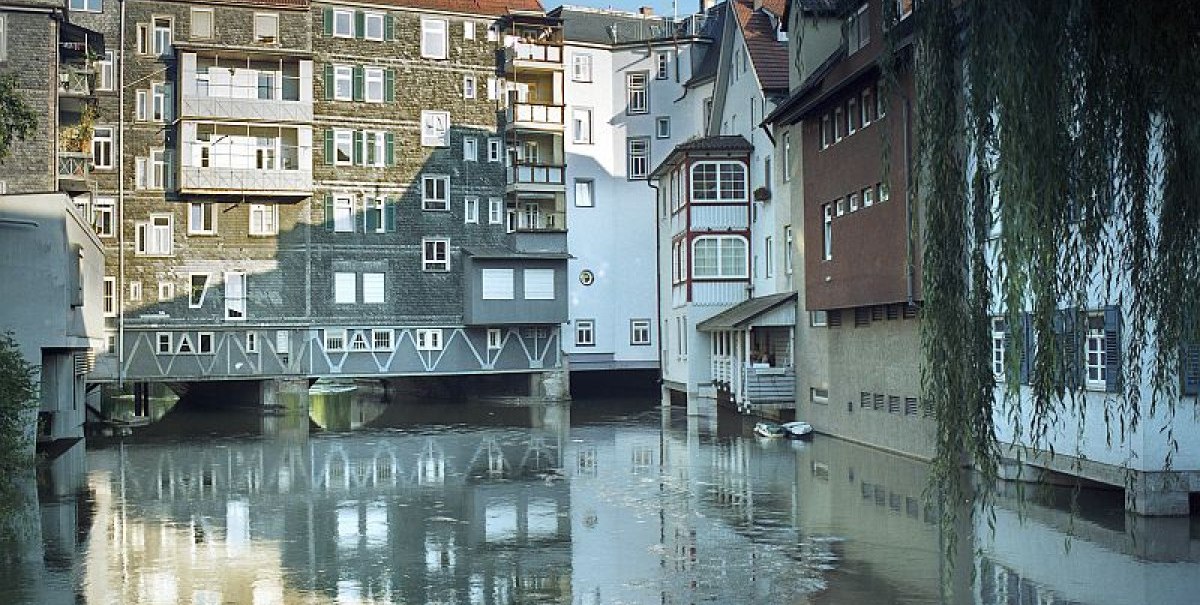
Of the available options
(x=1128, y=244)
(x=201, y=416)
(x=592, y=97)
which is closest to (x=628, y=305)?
(x=592, y=97)

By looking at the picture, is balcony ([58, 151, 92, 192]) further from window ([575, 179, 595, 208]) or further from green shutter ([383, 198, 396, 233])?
window ([575, 179, 595, 208])

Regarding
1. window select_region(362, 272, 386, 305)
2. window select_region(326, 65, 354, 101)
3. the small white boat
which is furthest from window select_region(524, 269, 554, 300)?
the small white boat

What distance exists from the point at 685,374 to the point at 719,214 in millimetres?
6481

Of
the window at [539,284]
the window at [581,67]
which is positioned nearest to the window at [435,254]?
the window at [539,284]

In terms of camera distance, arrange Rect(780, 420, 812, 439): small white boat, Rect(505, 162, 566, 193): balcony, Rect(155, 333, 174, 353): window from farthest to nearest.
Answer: Rect(505, 162, 566, 193): balcony
Rect(155, 333, 174, 353): window
Rect(780, 420, 812, 439): small white boat

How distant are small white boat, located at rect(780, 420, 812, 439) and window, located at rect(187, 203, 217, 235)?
2489cm

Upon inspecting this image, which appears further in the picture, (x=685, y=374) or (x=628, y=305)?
(x=628, y=305)

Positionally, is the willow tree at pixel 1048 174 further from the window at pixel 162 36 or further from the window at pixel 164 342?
the window at pixel 162 36

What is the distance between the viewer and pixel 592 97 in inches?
2317

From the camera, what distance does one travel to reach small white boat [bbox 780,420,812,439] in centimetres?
3612

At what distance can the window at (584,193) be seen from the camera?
58.0 metres

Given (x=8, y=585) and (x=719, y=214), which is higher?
(x=719, y=214)

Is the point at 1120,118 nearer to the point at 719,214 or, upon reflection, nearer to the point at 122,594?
the point at 122,594

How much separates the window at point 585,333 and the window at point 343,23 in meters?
16.1
